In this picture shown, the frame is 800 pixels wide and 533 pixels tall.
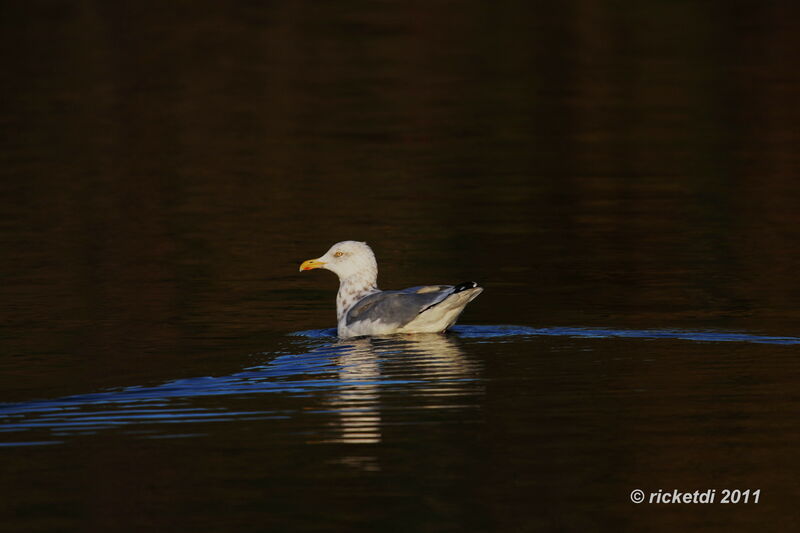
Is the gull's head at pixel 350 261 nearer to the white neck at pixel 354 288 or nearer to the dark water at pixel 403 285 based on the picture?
the white neck at pixel 354 288

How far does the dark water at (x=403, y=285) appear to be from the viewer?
993 centimetres

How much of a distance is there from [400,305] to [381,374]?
215 cm

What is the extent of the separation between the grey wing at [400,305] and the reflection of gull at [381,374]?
8.0 inches

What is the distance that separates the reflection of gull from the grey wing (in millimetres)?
204

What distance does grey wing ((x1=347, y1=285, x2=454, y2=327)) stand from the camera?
14.9 meters

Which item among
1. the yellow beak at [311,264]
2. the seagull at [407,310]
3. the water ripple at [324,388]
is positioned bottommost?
the water ripple at [324,388]

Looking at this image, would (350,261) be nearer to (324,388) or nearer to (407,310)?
(407,310)

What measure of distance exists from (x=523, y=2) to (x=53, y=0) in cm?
1814

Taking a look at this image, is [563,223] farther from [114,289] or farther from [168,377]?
[168,377]

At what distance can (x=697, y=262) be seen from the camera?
19.0m

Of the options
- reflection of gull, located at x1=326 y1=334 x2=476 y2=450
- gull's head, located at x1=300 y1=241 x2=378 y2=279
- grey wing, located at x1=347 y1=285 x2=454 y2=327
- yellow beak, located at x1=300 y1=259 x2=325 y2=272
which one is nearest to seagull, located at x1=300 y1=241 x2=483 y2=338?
grey wing, located at x1=347 y1=285 x2=454 y2=327

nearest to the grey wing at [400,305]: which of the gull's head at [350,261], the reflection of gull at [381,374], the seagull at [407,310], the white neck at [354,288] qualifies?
the seagull at [407,310]

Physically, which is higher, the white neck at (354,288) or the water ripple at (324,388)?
the white neck at (354,288)

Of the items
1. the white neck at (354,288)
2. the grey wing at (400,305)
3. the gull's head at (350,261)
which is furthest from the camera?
the gull's head at (350,261)
